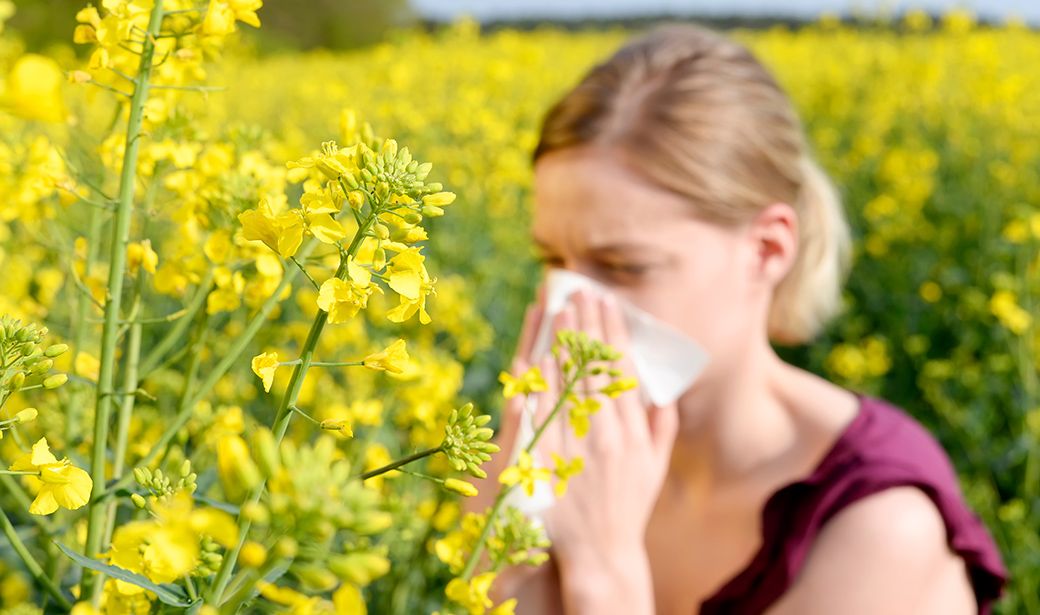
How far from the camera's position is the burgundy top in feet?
5.14

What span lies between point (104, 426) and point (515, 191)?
3.60 meters

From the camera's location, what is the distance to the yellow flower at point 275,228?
1.52 feet

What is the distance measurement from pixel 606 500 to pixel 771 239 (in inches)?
24.9

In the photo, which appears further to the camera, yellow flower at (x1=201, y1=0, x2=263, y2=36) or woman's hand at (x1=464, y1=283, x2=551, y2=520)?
woman's hand at (x1=464, y1=283, x2=551, y2=520)

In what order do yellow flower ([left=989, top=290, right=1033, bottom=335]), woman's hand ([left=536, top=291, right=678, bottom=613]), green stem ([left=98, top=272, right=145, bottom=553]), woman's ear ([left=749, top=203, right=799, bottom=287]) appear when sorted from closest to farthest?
green stem ([left=98, top=272, right=145, bottom=553])
woman's hand ([left=536, top=291, right=678, bottom=613])
woman's ear ([left=749, top=203, right=799, bottom=287])
yellow flower ([left=989, top=290, right=1033, bottom=335])

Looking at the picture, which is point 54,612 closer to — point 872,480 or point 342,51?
point 872,480

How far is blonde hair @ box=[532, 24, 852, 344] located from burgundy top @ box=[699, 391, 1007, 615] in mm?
415

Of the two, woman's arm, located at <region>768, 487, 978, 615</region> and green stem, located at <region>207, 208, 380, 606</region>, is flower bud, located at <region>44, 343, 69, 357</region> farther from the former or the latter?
woman's arm, located at <region>768, 487, 978, 615</region>

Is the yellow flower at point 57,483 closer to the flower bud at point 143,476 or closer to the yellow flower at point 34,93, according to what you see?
the flower bud at point 143,476

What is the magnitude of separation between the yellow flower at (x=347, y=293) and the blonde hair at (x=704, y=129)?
1175 millimetres

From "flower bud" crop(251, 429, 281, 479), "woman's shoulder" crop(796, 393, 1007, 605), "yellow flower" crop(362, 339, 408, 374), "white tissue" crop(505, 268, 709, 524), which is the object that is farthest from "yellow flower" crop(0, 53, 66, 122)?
"woman's shoulder" crop(796, 393, 1007, 605)

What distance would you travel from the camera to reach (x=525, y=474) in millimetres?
699

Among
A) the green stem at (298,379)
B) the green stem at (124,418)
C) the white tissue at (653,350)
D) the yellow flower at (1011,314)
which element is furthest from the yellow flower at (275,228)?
the yellow flower at (1011,314)

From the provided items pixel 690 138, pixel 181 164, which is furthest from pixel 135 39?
pixel 690 138
